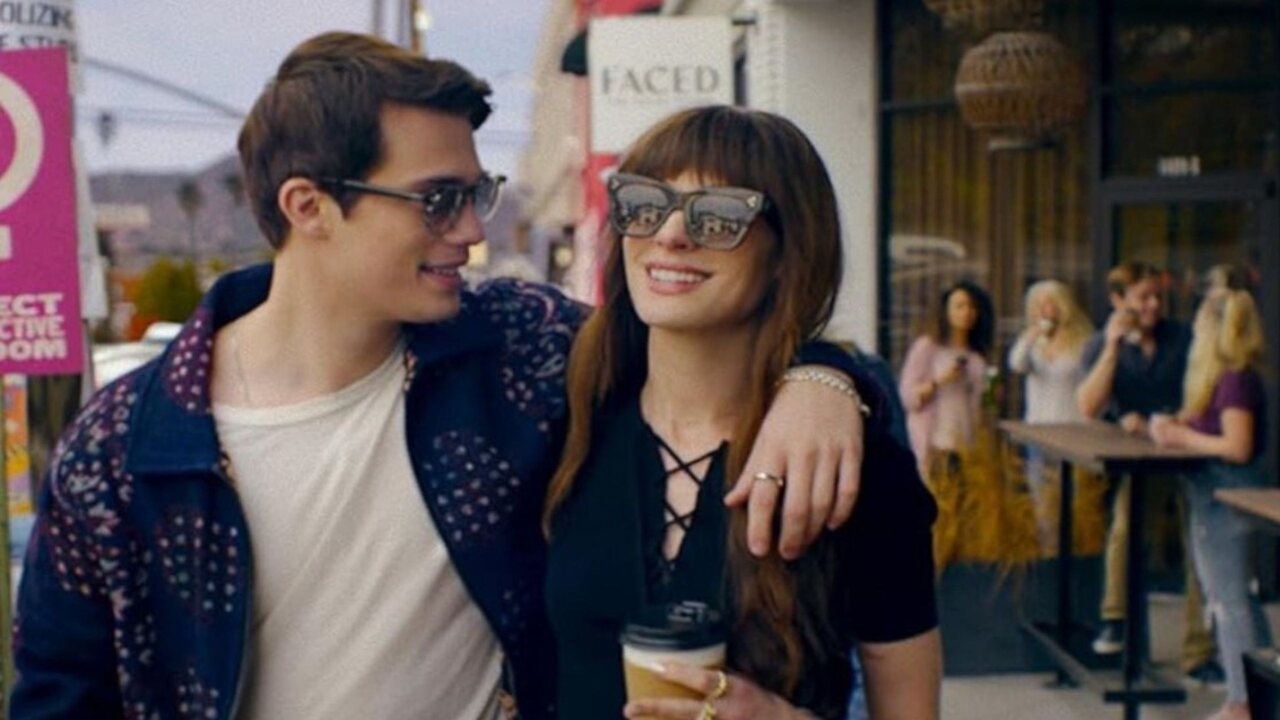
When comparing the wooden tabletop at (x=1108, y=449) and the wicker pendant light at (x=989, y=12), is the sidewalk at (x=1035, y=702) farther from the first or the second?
the wicker pendant light at (x=989, y=12)

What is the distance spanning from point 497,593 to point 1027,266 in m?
8.34

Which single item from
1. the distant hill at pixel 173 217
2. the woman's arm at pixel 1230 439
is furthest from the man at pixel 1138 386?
the distant hill at pixel 173 217

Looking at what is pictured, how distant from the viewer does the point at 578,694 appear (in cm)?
212

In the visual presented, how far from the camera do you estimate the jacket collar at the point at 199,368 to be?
7.22ft

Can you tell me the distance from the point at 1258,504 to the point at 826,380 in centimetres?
312

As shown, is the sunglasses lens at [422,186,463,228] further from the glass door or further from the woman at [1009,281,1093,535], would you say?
the glass door

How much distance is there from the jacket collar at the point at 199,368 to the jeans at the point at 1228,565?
460 centimetres

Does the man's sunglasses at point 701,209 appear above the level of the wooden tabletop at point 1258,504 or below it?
above

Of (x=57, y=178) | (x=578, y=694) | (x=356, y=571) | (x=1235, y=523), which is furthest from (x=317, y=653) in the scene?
(x=1235, y=523)

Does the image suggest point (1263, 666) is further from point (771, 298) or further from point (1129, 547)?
point (771, 298)

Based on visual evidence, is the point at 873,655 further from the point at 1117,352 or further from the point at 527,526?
the point at 1117,352

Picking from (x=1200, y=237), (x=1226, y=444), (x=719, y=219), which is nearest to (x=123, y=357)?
(x=1200, y=237)

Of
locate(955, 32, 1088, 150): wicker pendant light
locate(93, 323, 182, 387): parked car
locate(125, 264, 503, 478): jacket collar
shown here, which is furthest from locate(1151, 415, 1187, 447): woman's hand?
locate(93, 323, 182, 387): parked car

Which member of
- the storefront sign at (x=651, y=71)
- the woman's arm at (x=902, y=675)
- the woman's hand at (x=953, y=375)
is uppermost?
the storefront sign at (x=651, y=71)
